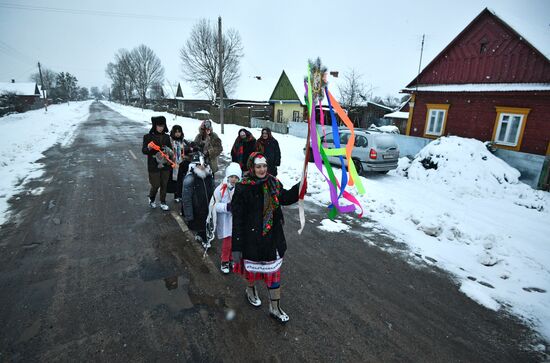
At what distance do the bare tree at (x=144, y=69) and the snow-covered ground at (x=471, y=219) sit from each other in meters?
60.3

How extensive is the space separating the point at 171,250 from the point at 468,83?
15.8 meters

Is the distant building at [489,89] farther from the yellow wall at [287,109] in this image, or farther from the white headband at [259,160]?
the white headband at [259,160]

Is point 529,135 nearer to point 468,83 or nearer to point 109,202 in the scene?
point 468,83

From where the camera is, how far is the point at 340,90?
87.2 feet

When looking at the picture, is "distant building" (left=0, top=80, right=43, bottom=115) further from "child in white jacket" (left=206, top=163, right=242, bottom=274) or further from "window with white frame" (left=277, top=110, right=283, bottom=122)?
"child in white jacket" (left=206, top=163, right=242, bottom=274)

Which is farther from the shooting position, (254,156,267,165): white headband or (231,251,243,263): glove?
(231,251,243,263): glove

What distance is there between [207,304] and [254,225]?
4.22 feet

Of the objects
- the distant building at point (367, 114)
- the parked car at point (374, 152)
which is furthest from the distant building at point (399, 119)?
the parked car at point (374, 152)

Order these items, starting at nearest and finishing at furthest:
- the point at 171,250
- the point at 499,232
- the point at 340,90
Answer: the point at 171,250, the point at 499,232, the point at 340,90

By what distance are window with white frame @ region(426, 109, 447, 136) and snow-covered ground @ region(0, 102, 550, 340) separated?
180 inches

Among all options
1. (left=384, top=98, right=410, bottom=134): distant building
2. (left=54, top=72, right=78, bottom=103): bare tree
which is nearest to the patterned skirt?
(left=384, top=98, right=410, bottom=134): distant building

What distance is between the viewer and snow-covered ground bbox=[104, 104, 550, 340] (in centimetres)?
405

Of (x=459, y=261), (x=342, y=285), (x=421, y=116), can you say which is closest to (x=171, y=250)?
(x=342, y=285)

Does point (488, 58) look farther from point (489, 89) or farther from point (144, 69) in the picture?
point (144, 69)
